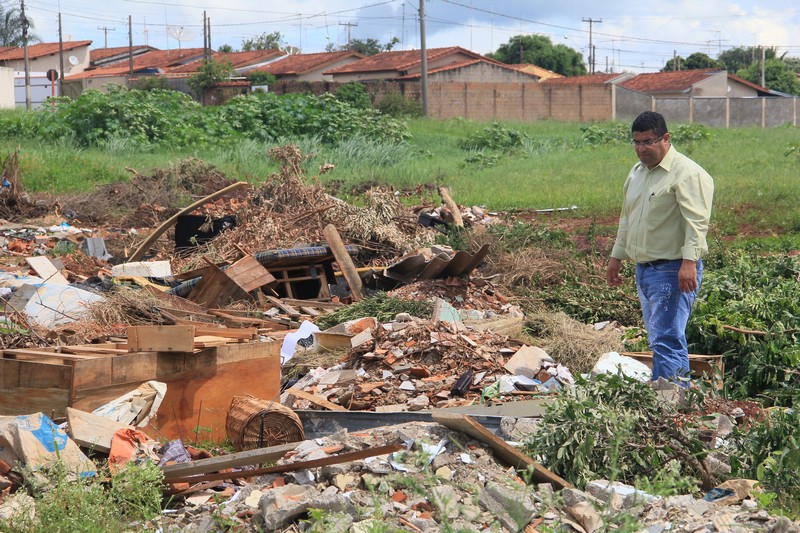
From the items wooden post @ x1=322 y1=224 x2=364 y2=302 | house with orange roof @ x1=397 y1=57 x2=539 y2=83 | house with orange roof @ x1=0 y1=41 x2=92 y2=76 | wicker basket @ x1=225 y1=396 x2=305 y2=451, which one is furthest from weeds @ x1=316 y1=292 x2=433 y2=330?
house with orange roof @ x1=0 y1=41 x2=92 y2=76

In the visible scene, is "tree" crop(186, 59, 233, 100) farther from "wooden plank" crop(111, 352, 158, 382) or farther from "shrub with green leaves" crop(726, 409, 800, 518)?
"shrub with green leaves" crop(726, 409, 800, 518)

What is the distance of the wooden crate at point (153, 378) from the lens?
5.09 m

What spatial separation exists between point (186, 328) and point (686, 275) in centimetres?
275

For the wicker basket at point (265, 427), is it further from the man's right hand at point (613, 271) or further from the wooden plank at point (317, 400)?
the man's right hand at point (613, 271)

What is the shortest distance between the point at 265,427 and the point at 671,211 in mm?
2563

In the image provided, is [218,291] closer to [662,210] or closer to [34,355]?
[34,355]

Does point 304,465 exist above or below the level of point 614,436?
below

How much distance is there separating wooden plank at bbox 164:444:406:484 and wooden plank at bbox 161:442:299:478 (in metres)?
0.04

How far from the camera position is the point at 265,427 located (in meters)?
5.16

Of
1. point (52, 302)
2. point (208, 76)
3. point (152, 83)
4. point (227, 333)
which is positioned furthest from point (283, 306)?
point (152, 83)

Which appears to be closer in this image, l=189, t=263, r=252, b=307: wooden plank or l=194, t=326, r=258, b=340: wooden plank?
l=194, t=326, r=258, b=340: wooden plank

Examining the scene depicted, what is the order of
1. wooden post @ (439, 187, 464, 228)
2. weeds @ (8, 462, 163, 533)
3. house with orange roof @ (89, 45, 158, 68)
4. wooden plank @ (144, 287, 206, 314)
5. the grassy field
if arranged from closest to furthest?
weeds @ (8, 462, 163, 533), wooden plank @ (144, 287, 206, 314), wooden post @ (439, 187, 464, 228), the grassy field, house with orange roof @ (89, 45, 158, 68)

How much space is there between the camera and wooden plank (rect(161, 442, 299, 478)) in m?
4.43

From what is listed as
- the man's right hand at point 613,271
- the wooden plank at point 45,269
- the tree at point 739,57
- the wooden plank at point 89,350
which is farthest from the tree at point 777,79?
the wooden plank at point 89,350
